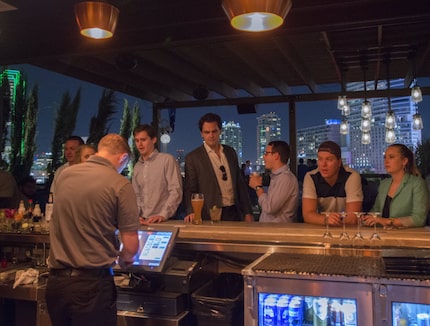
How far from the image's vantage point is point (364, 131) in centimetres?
765

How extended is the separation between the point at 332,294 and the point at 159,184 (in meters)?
1.81

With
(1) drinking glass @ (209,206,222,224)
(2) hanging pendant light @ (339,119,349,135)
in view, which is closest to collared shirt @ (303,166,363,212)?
(1) drinking glass @ (209,206,222,224)

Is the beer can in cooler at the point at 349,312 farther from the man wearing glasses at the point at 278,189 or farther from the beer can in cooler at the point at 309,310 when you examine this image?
the man wearing glasses at the point at 278,189

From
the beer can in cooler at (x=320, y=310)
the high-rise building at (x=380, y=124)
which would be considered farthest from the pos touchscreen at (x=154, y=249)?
the high-rise building at (x=380, y=124)

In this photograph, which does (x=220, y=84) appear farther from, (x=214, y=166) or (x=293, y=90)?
(x=214, y=166)

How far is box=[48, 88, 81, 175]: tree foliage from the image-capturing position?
26.7 feet

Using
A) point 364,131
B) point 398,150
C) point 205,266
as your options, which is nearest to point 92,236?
point 205,266

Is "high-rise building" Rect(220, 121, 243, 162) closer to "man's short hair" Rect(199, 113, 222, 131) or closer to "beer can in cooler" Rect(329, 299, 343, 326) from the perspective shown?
"man's short hair" Rect(199, 113, 222, 131)

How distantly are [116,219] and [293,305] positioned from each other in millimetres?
919

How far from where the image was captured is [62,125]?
817cm

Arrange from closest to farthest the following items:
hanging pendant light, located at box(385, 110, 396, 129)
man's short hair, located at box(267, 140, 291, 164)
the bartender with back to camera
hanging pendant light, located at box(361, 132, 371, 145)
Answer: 1. the bartender with back to camera
2. man's short hair, located at box(267, 140, 291, 164)
3. hanging pendant light, located at box(385, 110, 396, 129)
4. hanging pendant light, located at box(361, 132, 371, 145)

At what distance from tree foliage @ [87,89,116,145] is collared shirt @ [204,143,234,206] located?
5.71 m

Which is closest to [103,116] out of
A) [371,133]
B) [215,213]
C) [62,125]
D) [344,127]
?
[62,125]

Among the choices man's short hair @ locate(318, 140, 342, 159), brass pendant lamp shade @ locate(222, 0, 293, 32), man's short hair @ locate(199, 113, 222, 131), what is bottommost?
man's short hair @ locate(318, 140, 342, 159)
